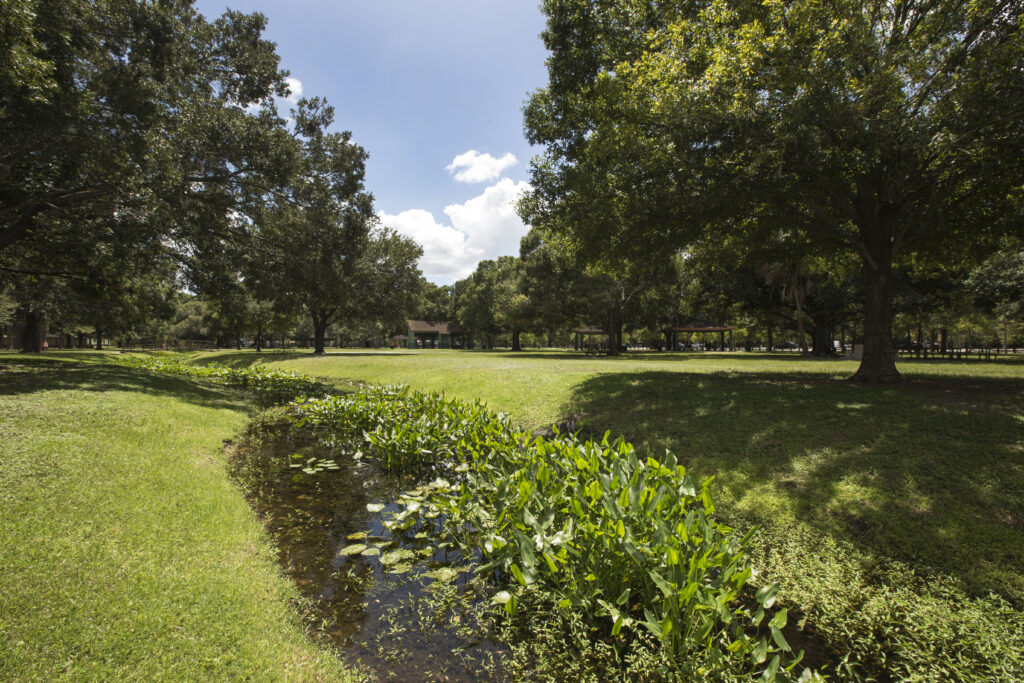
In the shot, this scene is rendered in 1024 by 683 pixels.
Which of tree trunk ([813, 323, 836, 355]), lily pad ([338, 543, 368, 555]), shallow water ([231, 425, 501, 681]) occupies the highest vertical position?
tree trunk ([813, 323, 836, 355])

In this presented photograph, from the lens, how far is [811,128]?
Answer: 950cm

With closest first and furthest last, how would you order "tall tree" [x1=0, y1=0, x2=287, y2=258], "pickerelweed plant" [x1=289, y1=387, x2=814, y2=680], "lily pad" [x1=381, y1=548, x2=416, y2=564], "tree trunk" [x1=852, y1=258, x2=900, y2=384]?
"pickerelweed plant" [x1=289, y1=387, x2=814, y2=680]
"lily pad" [x1=381, y1=548, x2=416, y2=564]
"tall tree" [x1=0, y1=0, x2=287, y2=258]
"tree trunk" [x1=852, y1=258, x2=900, y2=384]

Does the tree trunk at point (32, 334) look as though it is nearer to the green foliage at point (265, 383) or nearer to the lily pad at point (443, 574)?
the green foliage at point (265, 383)

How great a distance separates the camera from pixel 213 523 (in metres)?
5.37

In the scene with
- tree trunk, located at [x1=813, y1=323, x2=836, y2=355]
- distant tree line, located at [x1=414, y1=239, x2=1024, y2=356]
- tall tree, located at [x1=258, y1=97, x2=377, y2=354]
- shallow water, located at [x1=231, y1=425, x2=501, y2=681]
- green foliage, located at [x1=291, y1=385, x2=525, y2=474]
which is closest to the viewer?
shallow water, located at [x1=231, y1=425, x2=501, y2=681]

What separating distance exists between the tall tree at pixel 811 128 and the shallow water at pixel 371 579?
32.7 ft

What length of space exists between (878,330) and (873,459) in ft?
24.8

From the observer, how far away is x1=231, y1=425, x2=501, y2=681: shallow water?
371 centimetres

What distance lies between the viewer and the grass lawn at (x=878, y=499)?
3930 millimetres

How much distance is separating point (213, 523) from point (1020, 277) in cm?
3500

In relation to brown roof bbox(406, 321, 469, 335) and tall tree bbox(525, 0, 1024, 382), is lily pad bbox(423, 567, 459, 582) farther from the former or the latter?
brown roof bbox(406, 321, 469, 335)

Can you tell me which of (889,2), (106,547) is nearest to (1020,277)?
(889,2)

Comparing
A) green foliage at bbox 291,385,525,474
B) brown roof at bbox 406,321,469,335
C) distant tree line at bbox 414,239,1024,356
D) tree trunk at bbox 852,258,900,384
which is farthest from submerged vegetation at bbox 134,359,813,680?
brown roof at bbox 406,321,469,335

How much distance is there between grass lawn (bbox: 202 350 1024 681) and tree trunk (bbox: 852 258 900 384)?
106 centimetres
